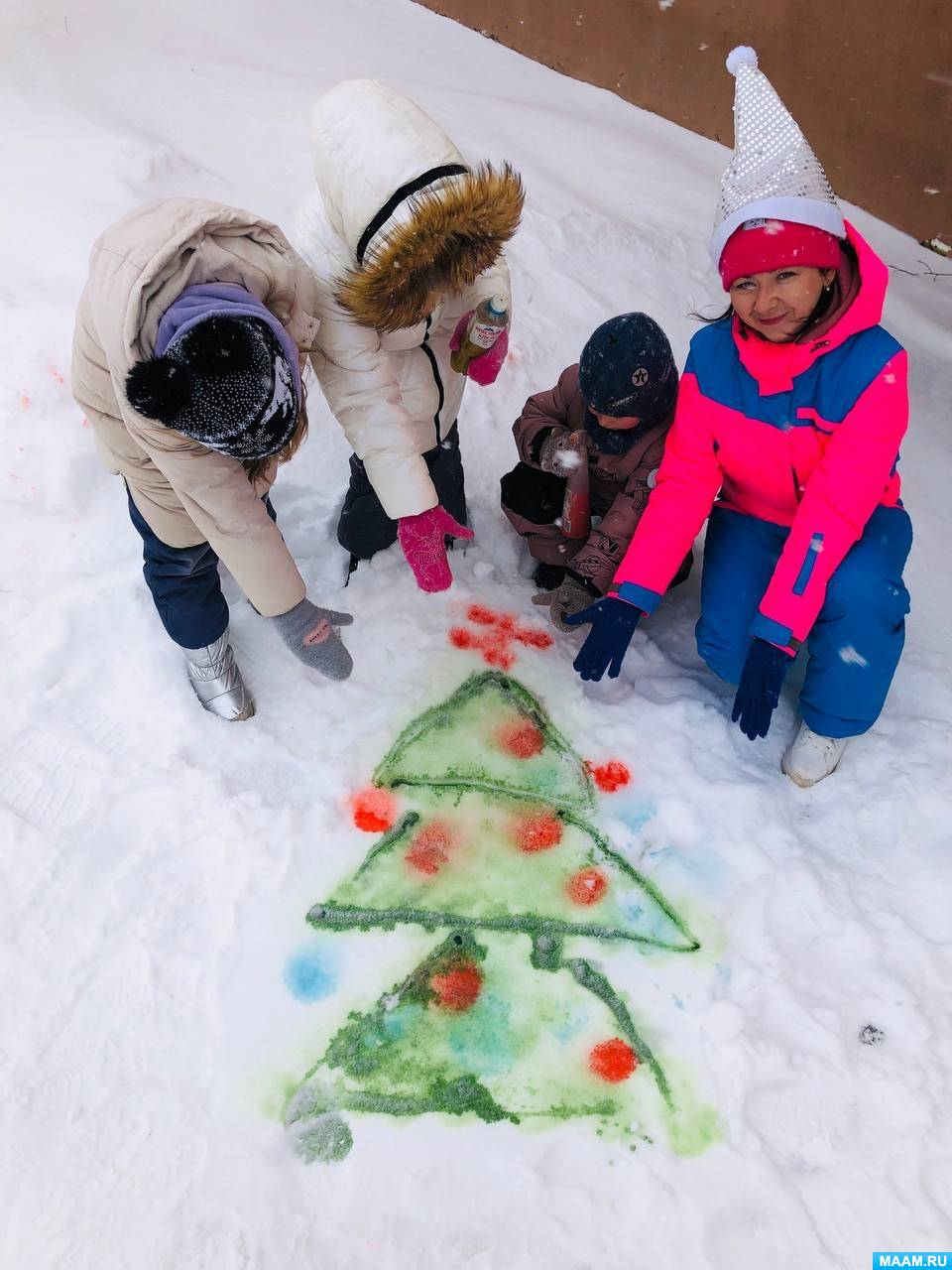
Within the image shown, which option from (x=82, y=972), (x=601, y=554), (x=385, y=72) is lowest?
(x=82, y=972)

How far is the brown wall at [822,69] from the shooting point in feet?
10.7

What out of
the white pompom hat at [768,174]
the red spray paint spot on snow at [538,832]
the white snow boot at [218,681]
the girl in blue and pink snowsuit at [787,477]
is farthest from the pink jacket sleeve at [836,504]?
the white snow boot at [218,681]

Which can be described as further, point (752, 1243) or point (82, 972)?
point (82, 972)

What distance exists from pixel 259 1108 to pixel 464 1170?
0.38 m

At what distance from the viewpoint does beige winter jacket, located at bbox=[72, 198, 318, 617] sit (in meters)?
1.39

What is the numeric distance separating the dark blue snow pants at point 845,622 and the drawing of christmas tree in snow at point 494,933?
50cm

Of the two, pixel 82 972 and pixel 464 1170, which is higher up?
pixel 82 972

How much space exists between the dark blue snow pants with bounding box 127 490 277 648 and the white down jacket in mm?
438

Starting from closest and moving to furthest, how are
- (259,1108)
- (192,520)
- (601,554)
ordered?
(259,1108)
(192,520)
(601,554)

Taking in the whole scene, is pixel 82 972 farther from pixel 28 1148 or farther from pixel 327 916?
pixel 327 916

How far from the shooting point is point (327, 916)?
1.80 meters

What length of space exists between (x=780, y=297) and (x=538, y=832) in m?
1.22

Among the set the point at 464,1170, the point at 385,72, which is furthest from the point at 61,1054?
the point at 385,72

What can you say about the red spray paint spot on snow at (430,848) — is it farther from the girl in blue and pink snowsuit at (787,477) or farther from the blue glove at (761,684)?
the blue glove at (761,684)
